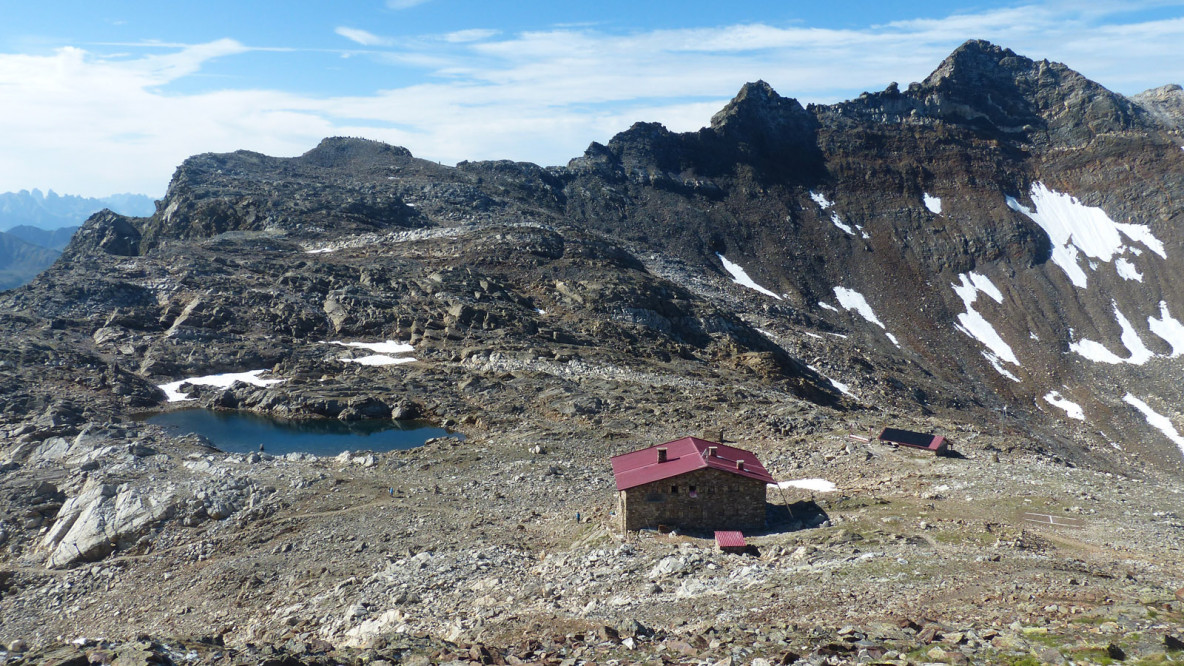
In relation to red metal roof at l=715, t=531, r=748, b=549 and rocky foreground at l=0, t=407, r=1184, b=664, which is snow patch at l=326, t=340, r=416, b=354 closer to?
rocky foreground at l=0, t=407, r=1184, b=664

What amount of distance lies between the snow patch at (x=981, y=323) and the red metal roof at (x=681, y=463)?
85.5m

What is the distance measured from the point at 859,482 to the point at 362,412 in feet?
121

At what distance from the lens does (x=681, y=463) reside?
Answer: 97.1 ft

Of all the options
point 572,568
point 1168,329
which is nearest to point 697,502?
point 572,568

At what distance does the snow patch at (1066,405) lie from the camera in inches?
3725

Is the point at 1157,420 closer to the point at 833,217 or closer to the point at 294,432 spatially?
the point at 833,217

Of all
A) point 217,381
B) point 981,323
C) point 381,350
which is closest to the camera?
point 217,381

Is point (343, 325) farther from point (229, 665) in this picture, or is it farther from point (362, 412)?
point (229, 665)

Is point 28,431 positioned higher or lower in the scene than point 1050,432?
higher

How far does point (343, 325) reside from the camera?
73.4 m

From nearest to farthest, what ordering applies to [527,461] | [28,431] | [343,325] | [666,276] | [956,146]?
1. [527,461]
2. [28,431]
3. [343,325]
4. [666,276]
5. [956,146]

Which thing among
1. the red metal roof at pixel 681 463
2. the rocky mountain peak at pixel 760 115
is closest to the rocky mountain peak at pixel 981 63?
the rocky mountain peak at pixel 760 115

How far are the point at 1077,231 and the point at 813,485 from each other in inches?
4736

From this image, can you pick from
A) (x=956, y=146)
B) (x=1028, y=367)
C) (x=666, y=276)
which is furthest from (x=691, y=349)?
(x=956, y=146)
